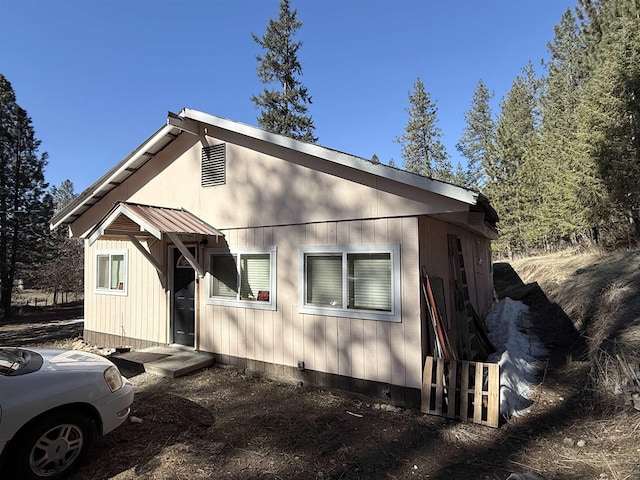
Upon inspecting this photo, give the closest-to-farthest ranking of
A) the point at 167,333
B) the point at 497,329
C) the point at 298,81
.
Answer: the point at 167,333
the point at 497,329
the point at 298,81

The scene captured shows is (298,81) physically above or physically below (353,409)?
above

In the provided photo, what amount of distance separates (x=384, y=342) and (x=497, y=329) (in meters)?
4.94

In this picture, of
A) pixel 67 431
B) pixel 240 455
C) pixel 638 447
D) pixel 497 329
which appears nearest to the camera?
pixel 67 431

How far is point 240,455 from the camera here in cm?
378

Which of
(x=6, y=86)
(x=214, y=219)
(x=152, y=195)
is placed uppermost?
(x=6, y=86)

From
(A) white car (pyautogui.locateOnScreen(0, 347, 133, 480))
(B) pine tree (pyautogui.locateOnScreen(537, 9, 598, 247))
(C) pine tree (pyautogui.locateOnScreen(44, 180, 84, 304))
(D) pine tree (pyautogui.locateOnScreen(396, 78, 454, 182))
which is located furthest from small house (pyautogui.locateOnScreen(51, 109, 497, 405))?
(D) pine tree (pyautogui.locateOnScreen(396, 78, 454, 182))

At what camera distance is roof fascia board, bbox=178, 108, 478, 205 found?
4.67m

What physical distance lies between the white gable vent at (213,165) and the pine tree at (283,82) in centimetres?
1828

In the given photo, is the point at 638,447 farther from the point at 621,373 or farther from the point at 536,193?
the point at 536,193

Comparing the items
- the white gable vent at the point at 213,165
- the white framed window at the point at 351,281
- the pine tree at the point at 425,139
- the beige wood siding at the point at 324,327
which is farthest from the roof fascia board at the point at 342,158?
the pine tree at the point at 425,139

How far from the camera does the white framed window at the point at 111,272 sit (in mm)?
8633

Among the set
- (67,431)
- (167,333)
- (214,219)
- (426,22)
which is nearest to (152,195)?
(214,219)

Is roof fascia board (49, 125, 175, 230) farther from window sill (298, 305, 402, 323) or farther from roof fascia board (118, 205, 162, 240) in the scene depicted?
window sill (298, 305, 402, 323)

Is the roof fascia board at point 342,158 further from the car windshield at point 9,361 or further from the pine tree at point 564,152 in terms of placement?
the pine tree at point 564,152
